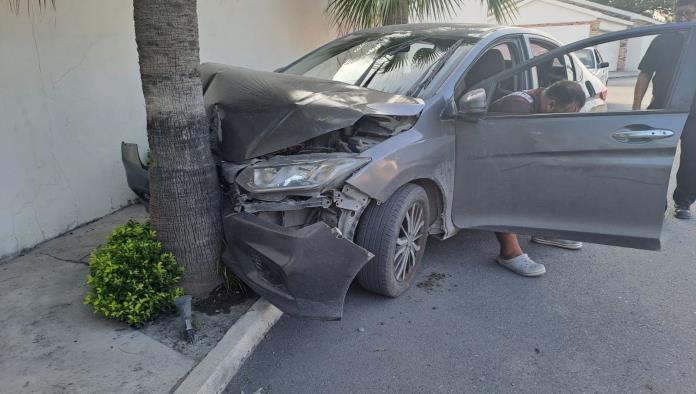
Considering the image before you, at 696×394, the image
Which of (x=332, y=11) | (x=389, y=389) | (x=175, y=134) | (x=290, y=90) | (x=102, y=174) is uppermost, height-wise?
(x=332, y=11)

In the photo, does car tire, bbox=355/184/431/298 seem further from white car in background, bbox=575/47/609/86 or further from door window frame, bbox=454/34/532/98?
white car in background, bbox=575/47/609/86

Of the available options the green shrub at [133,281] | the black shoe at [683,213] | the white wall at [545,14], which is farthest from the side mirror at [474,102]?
the white wall at [545,14]

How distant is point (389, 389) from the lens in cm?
258

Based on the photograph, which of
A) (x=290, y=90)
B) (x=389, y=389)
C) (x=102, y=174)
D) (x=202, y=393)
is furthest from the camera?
(x=102, y=174)

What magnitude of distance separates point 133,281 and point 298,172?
109cm

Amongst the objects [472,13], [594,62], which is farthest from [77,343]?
[472,13]

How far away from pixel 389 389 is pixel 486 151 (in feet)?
5.82

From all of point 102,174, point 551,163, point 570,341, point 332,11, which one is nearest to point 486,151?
point 551,163

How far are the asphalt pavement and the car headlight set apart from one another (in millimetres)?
916

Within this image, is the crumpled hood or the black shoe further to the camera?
the black shoe

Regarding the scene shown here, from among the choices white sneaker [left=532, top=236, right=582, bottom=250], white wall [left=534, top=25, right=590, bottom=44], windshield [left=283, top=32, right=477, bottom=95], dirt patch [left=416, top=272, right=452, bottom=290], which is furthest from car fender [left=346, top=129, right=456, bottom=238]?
white wall [left=534, top=25, right=590, bottom=44]

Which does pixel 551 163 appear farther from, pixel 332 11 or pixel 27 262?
pixel 332 11

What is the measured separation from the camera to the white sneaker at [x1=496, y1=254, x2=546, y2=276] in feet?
12.5

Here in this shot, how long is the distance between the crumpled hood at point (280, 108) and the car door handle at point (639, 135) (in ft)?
4.12
